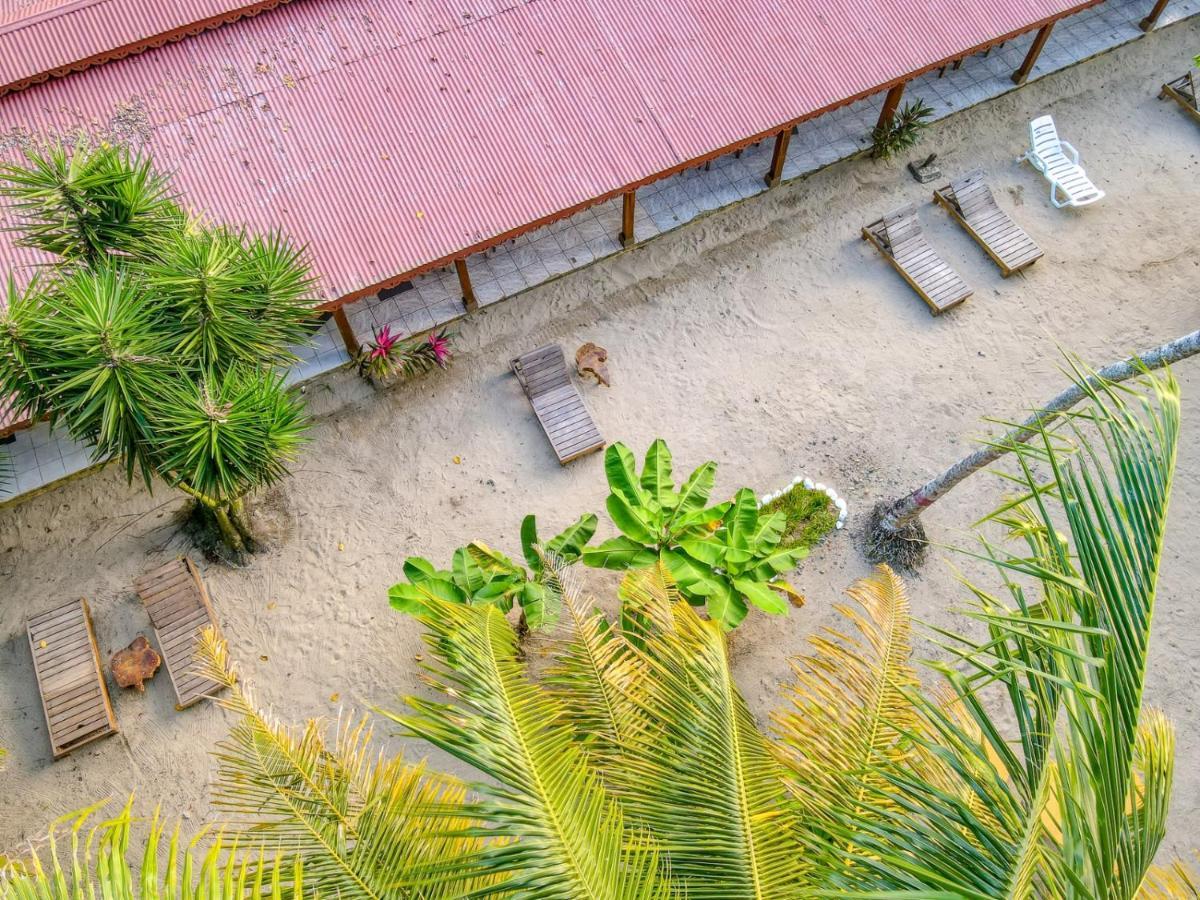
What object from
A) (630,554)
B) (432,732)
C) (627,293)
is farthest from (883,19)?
(432,732)

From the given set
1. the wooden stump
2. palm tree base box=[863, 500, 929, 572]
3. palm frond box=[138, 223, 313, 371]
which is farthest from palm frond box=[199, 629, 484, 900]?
palm tree base box=[863, 500, 929, 572]

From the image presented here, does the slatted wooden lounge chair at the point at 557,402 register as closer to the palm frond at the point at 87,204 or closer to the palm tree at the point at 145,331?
the palm tree at the point at 145,331

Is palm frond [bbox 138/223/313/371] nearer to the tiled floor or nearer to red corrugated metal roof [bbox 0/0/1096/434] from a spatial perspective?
red corrugated metal roof [bbox 0/0/1096/434]

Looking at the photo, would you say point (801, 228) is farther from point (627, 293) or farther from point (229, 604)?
point (229, 604)

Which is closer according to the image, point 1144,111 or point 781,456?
point 781,456

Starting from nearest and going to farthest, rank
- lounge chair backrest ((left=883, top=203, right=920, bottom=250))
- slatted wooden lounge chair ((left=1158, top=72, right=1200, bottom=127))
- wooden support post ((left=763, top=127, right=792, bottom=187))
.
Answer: wooden support post ((left=763, top=127, right=792, bottom=187)) → lounge chair backrest ((left=883, top=203, right=920, bottom=250)) → slatted wooden lounge chair ((left=1158, top=72, right=1200, bottom=127))

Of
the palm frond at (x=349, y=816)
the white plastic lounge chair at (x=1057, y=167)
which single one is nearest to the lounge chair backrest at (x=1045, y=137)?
the white plastic lounge chair at (x=1057, y=167)

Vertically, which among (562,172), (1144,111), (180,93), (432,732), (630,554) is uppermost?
(180,93)
